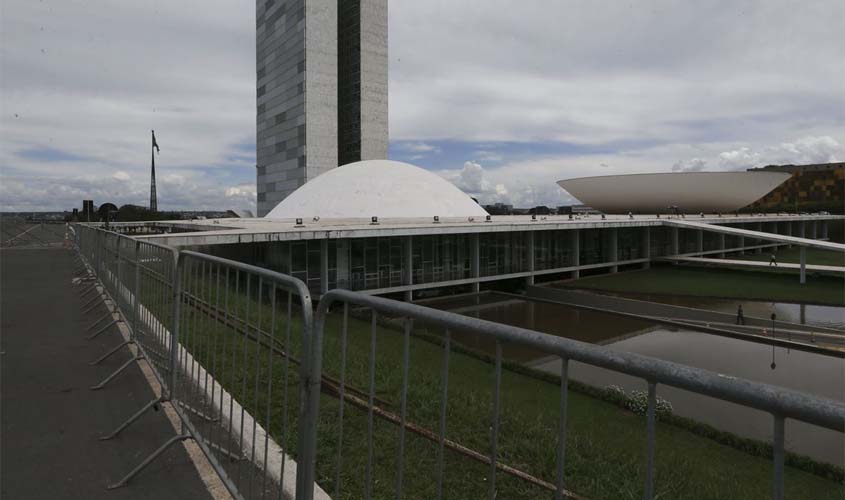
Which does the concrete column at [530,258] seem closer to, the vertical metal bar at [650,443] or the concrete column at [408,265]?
the concrete column at [408,265]

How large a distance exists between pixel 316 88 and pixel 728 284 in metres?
46.3

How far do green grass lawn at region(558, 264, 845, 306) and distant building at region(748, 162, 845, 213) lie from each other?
212ft

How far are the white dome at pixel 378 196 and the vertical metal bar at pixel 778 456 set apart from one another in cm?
3467

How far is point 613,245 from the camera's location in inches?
1505

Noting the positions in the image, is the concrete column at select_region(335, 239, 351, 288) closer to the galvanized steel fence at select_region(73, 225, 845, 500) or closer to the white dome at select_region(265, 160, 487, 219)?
the white dome at select_region(265, 160, 487, 219)

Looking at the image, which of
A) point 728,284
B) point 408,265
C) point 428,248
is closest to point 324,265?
point 408,265

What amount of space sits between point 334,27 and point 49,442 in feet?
203

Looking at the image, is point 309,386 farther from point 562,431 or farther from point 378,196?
point 378,196

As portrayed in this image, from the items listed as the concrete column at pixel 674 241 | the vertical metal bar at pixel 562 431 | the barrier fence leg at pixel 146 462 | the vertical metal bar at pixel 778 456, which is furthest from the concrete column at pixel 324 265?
the concrete column at pixel 674 241

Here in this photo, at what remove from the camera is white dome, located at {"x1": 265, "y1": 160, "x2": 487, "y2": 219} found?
120 ft

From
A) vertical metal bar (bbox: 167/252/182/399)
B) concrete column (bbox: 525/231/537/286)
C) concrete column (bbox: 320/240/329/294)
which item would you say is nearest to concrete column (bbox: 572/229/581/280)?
concrete column (bbox: 525/231/537/286)

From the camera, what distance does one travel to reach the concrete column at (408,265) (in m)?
26.8

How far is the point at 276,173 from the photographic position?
63.6m

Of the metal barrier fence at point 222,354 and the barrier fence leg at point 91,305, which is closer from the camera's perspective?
the metal barrier fence at point 222,354
